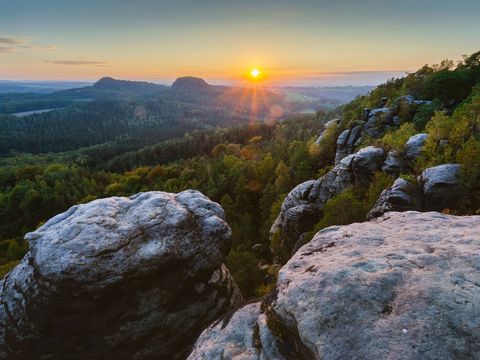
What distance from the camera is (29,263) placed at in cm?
2120

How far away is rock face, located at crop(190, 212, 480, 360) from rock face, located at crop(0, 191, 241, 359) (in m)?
6.64

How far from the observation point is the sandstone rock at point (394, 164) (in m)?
32.7

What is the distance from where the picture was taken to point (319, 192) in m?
40.4

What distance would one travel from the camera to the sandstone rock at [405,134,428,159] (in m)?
32.6

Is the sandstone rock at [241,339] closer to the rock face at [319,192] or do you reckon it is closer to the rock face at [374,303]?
the rock face at [374,303]

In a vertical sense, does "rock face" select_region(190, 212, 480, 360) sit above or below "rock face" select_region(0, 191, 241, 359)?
above

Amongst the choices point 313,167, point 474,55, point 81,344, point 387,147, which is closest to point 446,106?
point 474,55

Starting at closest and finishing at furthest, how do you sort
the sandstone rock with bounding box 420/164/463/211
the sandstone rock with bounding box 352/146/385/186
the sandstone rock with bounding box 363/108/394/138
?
the sandstone rock with bounding box 420/164/463/211 < the sandstone rock with bounding box 352/146/385/186 < the sandstone rock with bounding box 363/108/394/138

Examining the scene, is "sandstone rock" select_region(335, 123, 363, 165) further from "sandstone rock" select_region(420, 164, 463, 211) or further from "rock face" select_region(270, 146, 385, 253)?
"sandstone rock" select_region(420, 164, 463, 211)

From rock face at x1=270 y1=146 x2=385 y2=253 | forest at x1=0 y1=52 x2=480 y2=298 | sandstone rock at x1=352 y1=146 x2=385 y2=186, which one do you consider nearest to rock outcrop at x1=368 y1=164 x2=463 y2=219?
forest at x1=0 y1=52 x2=480 y2=298

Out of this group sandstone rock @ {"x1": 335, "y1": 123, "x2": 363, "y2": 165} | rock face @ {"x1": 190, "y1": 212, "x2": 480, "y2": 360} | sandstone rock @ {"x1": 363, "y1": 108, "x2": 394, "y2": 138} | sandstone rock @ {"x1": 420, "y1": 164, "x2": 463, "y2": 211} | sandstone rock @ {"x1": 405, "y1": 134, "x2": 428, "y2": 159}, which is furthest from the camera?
sandstone rock @ {"x1": 335, "y1": 123, "x2": 363, "y2": 165}

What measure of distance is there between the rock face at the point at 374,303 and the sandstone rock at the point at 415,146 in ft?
58.7

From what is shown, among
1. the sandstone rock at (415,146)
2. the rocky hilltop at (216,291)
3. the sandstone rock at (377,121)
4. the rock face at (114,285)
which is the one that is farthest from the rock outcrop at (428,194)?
the sandstone rock at (377,121)

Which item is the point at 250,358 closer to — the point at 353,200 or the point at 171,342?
the point at 171,342
